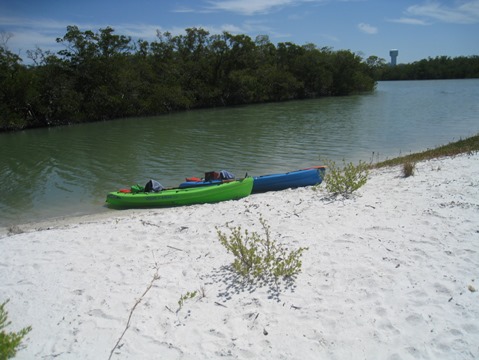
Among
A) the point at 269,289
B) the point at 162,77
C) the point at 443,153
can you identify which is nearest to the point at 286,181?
the point at 269,289

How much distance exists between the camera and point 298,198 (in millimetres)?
7219

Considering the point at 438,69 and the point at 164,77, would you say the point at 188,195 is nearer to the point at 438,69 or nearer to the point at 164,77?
the point at 164,77

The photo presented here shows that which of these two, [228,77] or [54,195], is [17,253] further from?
[228,77]

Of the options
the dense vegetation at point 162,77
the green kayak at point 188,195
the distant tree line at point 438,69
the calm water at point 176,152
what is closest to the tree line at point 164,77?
the dense vegetation at point 162,77

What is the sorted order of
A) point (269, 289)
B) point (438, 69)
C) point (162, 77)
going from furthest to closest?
point (438, 69) → point (162, 77) → point (269, 289)

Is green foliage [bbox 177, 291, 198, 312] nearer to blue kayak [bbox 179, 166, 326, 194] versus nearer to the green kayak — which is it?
the green kayak

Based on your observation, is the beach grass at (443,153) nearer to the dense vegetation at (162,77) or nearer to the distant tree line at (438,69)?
the dense vegetation at (162,77)

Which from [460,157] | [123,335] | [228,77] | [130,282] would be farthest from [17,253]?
[228,77]

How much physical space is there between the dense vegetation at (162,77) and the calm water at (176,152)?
29.0ft

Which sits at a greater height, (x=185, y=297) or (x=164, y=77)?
(x=164, y=77)

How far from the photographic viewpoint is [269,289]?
3816 mm

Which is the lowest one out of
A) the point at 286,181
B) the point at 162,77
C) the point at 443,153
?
the point at 286,181

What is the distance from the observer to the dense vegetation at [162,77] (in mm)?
31797

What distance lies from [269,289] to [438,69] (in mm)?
108431
